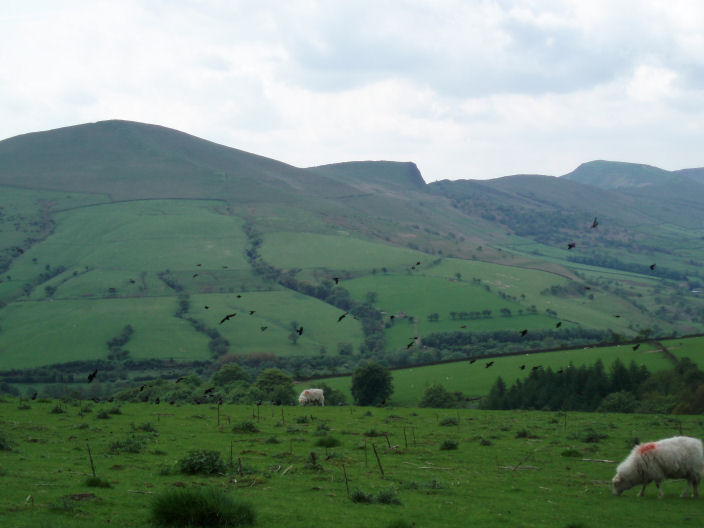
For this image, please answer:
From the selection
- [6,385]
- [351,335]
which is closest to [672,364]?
[351,335]

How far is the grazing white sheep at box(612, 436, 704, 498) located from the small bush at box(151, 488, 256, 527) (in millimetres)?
13191

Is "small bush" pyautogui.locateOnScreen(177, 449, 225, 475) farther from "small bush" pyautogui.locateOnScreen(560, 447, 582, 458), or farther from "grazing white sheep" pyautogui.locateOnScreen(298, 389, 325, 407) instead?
"grazing white sheep" pyautogui.locateOnScreen(298, 389, 325, 407)

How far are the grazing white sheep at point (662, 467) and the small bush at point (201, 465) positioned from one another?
13401mm

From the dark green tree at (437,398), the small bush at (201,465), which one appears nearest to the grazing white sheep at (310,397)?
the dark green tree at (437,398)

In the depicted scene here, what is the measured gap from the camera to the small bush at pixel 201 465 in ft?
66.0

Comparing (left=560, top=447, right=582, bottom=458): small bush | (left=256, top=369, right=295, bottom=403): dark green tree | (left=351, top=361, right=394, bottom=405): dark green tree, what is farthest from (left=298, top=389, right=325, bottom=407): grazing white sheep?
(left=560, top=447, right=582, bottom=458): small bush

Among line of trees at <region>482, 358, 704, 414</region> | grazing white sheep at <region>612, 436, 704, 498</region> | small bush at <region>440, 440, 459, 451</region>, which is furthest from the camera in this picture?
line of trees at <region>482, 358, 704, 414</region>

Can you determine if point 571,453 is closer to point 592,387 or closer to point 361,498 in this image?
point 361,498

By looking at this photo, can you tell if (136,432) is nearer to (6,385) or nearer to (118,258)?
(6,385)

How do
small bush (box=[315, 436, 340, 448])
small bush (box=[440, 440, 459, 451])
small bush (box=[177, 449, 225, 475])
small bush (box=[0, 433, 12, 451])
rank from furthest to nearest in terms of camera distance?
small bush (box=[440, 440, 459, 451]) → small bush (box=[315, 436, 340, 448]) → small bush (box=[0, 433, 12, 451]) → small bush (box=[177, 449, 225, 475])

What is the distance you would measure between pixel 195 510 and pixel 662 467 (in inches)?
612

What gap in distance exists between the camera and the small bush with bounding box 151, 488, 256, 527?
1366 centimetres

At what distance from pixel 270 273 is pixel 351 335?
50605 millimetres

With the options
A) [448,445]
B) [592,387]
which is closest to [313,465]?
[448,445]
